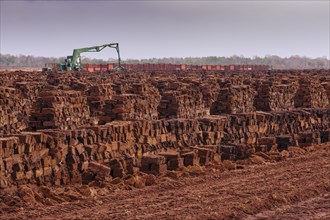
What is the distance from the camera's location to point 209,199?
10227mm

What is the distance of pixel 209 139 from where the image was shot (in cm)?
1664

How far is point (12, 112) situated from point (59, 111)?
2.52 meters

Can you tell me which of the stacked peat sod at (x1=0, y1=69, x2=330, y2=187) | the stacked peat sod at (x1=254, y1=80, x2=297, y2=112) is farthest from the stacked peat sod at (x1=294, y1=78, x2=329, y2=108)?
the stacked peat sod at (x1=0, y1=69, x2=330, y2=187)

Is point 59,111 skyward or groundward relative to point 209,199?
skyward

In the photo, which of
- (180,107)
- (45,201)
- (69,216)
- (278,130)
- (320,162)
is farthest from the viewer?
(180,107)

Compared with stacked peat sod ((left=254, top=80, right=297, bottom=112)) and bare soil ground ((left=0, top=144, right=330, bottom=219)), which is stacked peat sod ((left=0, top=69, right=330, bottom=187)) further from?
stacked peat sod ((left=254, top=80, right=297, bottom=112))

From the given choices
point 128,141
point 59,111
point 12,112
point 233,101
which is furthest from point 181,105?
point 128,141

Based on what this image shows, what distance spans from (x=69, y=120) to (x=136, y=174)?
10270 mm

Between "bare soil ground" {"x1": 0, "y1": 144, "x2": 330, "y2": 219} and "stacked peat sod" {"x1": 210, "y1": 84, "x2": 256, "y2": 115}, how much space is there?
11.0 meters

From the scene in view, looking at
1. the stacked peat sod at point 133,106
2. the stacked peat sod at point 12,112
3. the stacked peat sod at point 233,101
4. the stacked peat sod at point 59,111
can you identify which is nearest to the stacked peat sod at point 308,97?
the stacked peat sod at point 233,101

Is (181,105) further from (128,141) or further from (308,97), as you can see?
(128,141)

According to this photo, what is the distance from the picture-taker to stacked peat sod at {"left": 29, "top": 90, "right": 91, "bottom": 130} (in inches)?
721

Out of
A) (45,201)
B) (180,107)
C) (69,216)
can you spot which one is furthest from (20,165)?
A: (180,107)

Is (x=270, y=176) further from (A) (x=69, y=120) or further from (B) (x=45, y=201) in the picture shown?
(A) (x=69, y=120)
